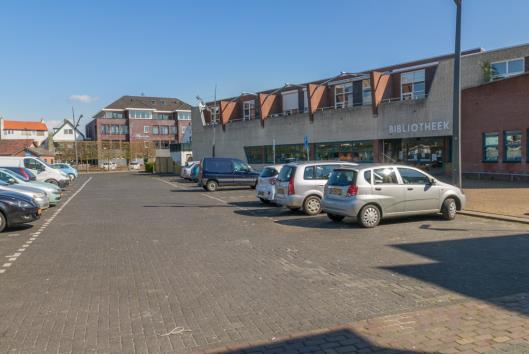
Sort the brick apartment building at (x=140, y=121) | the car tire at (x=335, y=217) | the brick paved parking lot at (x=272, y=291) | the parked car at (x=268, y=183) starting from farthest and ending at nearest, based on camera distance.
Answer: the brick apartment building at (x=140, y=121) < the parked car at (x=268, y=183) < the car tire at (x=335, y=217) < the brick paved parking lot at (x=272, y=291)

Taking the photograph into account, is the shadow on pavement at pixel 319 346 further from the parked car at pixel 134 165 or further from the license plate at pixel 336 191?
the parked car at pixel 134 165

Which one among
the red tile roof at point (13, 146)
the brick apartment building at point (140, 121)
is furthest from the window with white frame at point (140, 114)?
the red tile roof at point (13, 146)

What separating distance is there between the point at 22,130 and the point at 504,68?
116068mm

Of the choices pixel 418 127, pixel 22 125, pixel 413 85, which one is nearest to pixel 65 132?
pixel 22 125

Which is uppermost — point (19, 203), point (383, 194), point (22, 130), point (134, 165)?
point (22, 130)

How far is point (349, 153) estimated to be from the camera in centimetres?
3666

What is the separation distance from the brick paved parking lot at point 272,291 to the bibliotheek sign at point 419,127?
19.7 m

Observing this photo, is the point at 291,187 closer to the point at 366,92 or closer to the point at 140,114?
the point at 366,92

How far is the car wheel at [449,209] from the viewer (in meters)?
12.0

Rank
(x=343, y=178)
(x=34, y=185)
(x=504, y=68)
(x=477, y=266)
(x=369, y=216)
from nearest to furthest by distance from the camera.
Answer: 1. (x=477, y=266)
2. (x=369, y=216)
3. (x=343, y=178)
4. (x=34, y=185)
5. (x=504, y=68)

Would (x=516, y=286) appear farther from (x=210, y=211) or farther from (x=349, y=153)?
(x=349, y=153)

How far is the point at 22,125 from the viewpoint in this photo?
116m

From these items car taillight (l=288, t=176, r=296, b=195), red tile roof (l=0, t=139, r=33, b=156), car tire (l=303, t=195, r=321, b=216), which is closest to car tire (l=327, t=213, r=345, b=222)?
car tire (l=303, t=195, r=321, b=216)

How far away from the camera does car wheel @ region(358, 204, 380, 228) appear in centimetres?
1100
